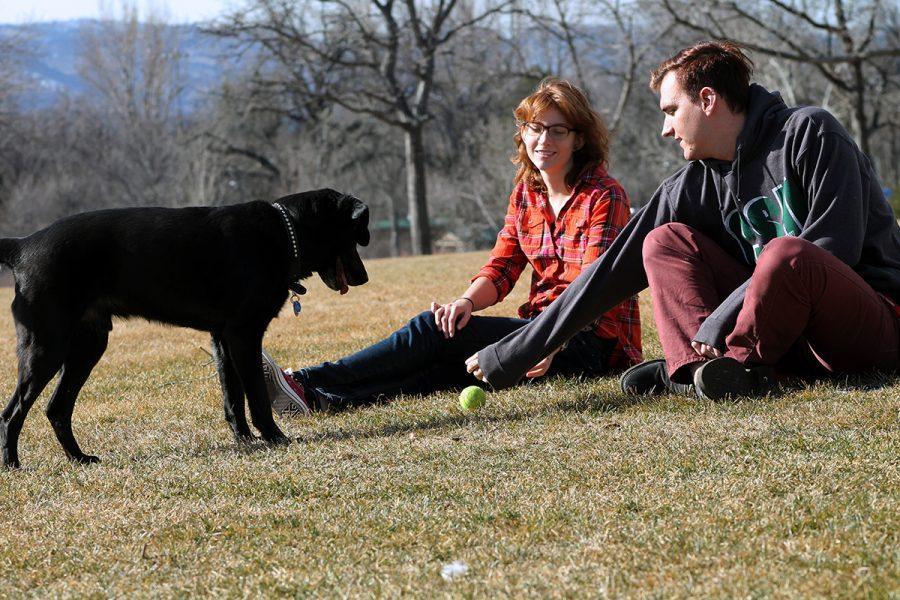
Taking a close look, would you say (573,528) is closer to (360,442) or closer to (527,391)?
(360,442)

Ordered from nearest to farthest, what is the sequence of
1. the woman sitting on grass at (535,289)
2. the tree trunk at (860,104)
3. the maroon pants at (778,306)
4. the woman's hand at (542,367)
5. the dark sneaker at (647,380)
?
the maroon pants at (778,306) → the dark sneaker at (647,380) → the woman's hand at (542,367) → the woman sitting on grass at (535,289) → the tree trunk at (860,104)

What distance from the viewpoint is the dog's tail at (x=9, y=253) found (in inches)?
161

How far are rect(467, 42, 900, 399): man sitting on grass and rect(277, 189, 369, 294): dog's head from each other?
1016mm

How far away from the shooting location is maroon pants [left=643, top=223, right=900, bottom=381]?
3479mm

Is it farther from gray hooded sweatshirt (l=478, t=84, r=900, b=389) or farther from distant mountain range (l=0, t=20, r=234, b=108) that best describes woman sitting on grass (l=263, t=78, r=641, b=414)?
distant mountain range (l=0, t=20, r=234, b=108)

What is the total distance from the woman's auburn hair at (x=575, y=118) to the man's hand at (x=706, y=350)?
4.49 ft

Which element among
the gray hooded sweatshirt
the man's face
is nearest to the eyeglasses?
the gray hooded sweatshirt

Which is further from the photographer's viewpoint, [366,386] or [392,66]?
[392,66]

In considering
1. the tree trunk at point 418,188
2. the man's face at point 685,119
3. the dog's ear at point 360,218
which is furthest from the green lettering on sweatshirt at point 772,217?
the tree trunk at point 418,188

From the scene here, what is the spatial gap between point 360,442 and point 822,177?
2067 mm

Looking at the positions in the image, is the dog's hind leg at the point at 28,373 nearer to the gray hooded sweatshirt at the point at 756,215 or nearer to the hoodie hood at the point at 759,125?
the gray hooded sweatshirt at the point at 756,215

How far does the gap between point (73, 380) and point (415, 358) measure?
1.59 metres

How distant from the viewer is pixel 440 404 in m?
4.78

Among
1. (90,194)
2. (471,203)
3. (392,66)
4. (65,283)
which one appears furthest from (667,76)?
(90,194)
